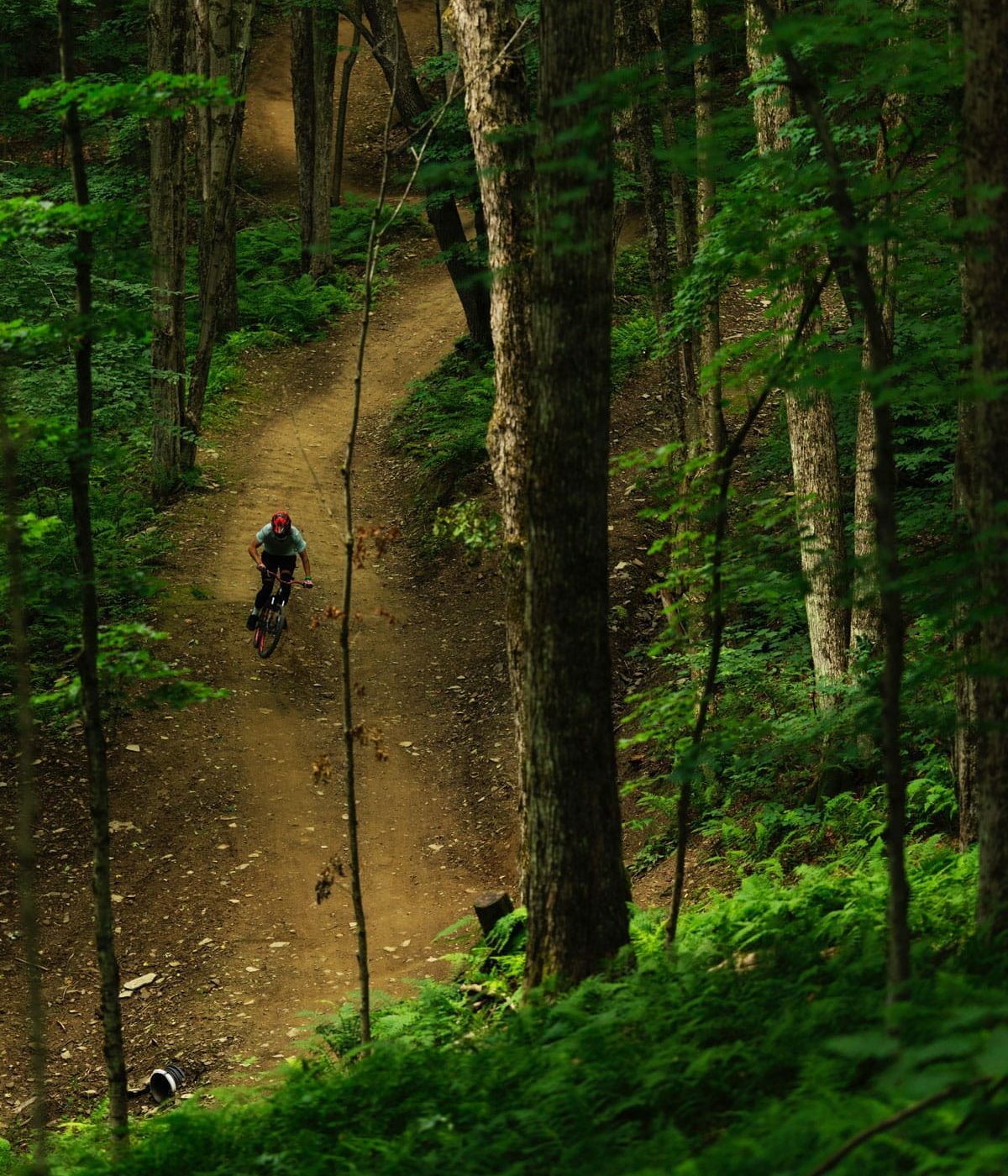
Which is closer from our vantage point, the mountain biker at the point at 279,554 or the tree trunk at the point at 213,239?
the mountain biker at the point at 279,554

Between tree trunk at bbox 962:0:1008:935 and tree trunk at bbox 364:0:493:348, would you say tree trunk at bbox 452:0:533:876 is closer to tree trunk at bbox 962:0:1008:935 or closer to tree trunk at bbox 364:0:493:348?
tree trunk at bbox 962:0:1008:935

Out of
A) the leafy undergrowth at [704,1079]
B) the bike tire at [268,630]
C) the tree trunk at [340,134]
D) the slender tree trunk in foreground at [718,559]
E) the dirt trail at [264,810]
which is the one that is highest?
the tree trunk at [340,134]

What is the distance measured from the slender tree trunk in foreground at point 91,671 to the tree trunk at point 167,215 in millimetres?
9504

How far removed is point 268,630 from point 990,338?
10.9m

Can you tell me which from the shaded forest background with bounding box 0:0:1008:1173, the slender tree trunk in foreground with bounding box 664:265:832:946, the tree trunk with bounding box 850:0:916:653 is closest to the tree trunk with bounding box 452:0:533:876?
the shaded forest background with bounding box 0:0:1008:1173

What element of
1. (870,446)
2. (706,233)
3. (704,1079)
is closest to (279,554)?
(706,233)

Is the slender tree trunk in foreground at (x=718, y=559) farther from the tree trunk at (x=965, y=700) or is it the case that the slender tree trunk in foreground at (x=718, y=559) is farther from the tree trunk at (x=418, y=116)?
the tree trunk at (x=418, y=116)

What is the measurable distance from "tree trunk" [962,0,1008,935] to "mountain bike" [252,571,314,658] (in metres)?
10.4

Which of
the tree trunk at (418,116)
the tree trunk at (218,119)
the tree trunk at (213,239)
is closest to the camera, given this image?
the tree trunk at (218,119)

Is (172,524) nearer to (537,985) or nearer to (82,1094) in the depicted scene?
(82,1094)

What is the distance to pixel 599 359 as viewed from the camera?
6.06 meters

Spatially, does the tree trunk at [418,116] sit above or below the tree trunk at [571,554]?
above

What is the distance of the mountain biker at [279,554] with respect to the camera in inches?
527

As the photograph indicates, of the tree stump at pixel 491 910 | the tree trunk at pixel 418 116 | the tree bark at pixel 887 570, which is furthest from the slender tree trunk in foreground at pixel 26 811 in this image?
the tree trunk at pixel 418 116
